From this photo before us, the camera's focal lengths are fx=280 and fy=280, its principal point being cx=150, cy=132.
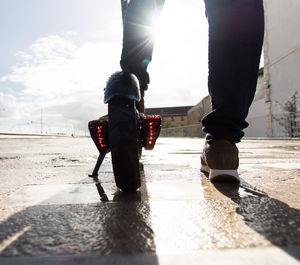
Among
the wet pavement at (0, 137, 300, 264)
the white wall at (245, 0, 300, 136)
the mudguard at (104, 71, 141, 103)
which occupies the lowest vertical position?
the wet pavement at (0, 137, 300, 264)

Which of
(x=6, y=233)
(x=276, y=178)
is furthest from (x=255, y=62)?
(x=6, y=233)

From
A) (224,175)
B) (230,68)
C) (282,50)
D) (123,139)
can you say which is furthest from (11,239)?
(282,50)

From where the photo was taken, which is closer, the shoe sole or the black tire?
the black tire

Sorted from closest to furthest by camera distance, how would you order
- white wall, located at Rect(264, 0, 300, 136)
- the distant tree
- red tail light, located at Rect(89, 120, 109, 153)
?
red tail light, located at Rect(89, 120, 109, 153) < the distant tree < white wall, located at Rect(264, 0, 300, 136)

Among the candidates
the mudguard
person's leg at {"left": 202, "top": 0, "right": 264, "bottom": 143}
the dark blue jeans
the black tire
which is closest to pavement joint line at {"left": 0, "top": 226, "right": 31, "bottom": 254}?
the black tire

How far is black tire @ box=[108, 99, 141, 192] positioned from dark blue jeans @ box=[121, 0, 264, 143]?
12.9 inches

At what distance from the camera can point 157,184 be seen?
111 centimetres

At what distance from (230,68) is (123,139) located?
0.59 metres

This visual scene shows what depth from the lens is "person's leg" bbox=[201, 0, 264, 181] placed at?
114cm

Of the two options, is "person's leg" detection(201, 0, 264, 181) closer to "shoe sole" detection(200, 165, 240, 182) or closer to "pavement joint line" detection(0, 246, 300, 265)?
"shoe sole" detection(200, 165, 240, 182)

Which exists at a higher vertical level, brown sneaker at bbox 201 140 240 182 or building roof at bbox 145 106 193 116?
building roof at bbox 145 106 193 116

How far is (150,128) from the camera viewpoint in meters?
1.05

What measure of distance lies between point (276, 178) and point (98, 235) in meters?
0.97

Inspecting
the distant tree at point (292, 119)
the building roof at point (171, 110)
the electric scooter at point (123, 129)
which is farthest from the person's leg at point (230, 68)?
the building roof at point (171, 110)
